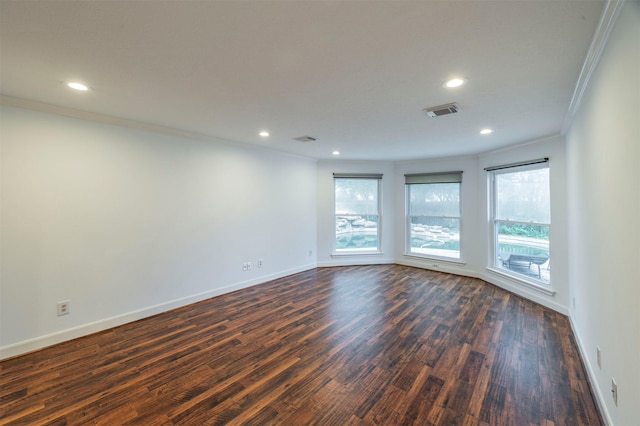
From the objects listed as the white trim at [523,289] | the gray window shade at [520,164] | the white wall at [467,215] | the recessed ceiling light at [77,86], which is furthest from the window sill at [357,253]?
the recessed ceiling light at [77,86]

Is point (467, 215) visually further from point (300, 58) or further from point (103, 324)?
point (103, 324)

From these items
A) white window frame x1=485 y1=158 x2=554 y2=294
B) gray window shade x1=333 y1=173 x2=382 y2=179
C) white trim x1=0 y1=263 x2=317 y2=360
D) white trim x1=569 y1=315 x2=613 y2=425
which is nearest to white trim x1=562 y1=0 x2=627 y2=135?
white window frame x1=485 y1=158 x2=554 y2=294

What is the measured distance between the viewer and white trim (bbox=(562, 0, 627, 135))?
4.09ft

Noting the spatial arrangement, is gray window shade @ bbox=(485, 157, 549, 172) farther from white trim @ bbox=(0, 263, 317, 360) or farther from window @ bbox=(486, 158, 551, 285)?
white trim @ bbox=(0, 263, 317, 360)

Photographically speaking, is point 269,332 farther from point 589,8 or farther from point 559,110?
point 559,110

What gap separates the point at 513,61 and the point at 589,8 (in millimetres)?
478

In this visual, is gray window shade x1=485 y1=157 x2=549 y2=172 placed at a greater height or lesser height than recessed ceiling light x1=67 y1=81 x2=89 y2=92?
lesser

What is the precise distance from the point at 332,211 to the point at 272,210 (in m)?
1.53

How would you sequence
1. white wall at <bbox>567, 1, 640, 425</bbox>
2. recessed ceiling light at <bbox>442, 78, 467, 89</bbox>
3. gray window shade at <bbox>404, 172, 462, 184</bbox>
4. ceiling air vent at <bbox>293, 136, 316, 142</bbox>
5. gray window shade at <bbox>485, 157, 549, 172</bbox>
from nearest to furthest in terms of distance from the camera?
1. white wall at <bbox>567, 1, 640, 425</bbox>
2. recessed ceiling light at <bbox>442, 78, 467, 89</bbox>
3. gray window shade at <bbox>485, 157, 549, 172</bbox>
4. ceiling air vent at <bbox>293, 136, 316, 142</bbox>
5. gray window shade at <bbox>404, 172, 462, 184</bbox>

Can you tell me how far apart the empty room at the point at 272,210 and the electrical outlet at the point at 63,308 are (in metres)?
0.02

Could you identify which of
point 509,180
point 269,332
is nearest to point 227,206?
point 269,332

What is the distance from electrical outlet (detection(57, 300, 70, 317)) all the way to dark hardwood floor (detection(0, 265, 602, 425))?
340 mm

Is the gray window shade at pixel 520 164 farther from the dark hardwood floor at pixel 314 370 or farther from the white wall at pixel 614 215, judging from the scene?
the dark hardwood floor at pixel 314 370

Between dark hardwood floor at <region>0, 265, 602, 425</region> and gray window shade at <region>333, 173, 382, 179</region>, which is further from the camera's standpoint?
gray window shade at <region>333, 173, 382, 179</region>
